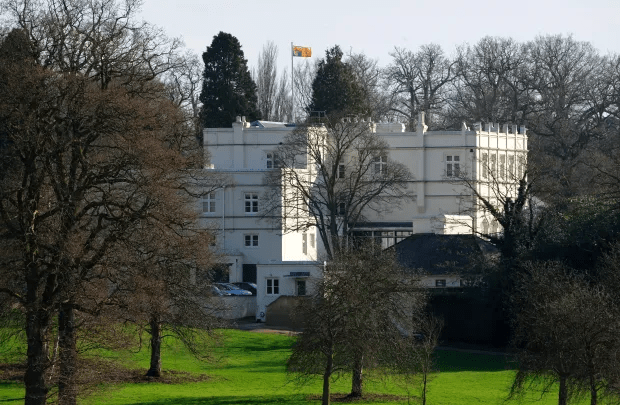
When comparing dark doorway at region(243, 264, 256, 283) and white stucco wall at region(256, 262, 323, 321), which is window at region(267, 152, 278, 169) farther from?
white stucco wall at region(256, 262, 323, 321)

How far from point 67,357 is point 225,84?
54.4m

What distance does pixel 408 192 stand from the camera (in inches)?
2867

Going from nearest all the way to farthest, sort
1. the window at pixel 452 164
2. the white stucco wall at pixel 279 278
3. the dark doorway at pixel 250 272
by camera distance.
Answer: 1. the white stucco wall at pixel 279 278
2. the dark doorway at pixel 250 272
3. the window at pixel 452 164

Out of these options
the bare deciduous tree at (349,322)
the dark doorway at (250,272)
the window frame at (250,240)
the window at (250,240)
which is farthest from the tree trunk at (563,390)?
the window at (250,240)

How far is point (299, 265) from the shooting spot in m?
57.8

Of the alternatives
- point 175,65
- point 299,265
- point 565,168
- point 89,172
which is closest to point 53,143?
point 89,172

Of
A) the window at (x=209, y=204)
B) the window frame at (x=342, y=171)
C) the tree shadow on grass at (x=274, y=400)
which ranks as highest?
the window frame at (x=342, y=171)

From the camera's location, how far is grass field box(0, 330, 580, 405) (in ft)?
117

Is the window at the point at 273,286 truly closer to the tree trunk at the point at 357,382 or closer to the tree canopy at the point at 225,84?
the tree trunk at the point at 357,382

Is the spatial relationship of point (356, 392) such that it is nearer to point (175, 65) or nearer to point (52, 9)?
point (175, 65)

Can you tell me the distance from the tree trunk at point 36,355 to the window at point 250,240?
1505 inches

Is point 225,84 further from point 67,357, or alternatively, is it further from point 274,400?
point 67,357

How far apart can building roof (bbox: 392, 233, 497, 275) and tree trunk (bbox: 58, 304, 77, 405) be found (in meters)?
26.0

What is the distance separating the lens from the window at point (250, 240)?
65750 mm
